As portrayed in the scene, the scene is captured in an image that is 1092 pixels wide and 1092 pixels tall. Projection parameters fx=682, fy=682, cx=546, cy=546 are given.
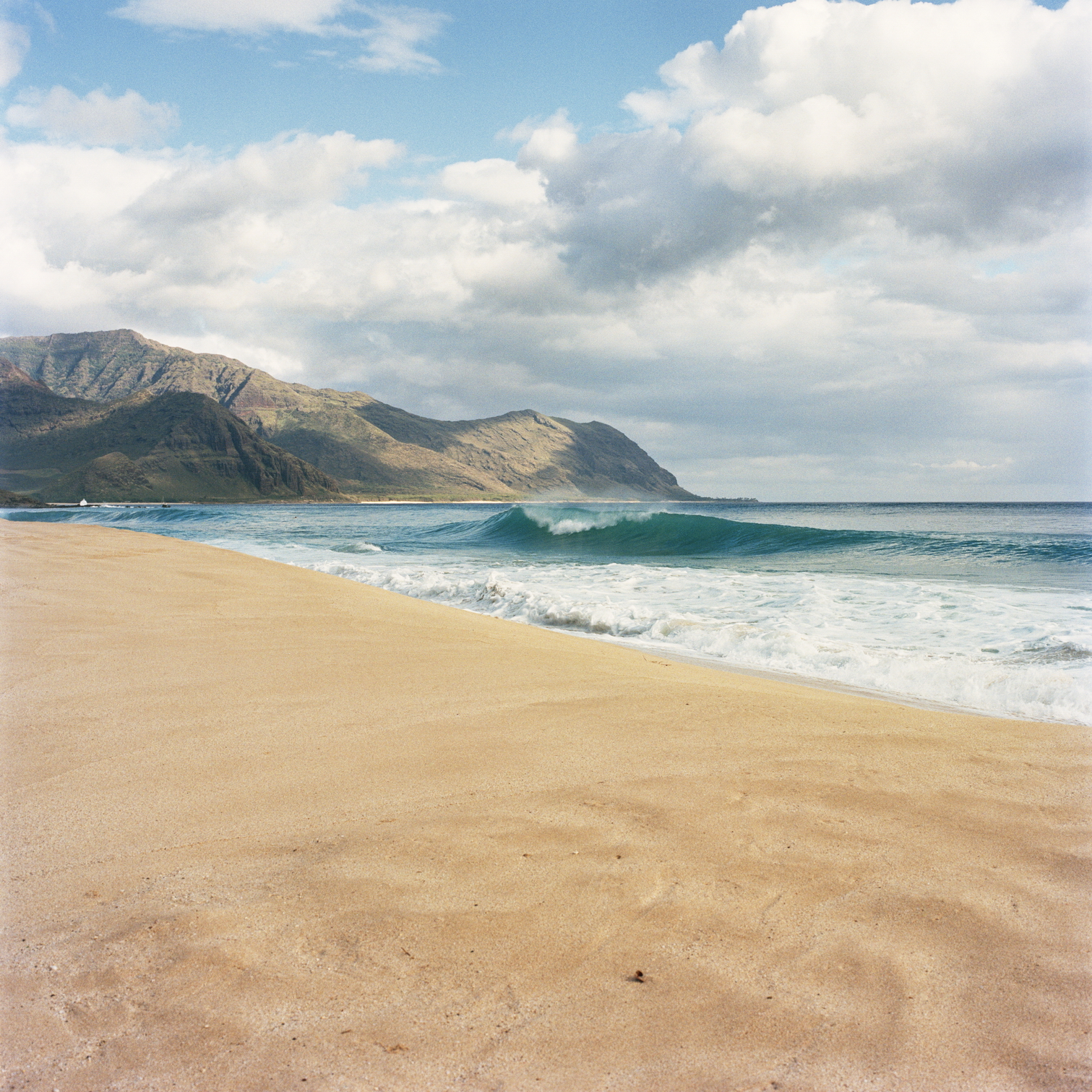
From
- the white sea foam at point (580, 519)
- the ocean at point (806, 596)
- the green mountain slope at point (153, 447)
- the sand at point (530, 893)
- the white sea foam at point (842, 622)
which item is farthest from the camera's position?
the green mountain slope at point (153, 447)

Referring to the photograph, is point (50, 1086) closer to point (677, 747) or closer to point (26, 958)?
point (26, 958)

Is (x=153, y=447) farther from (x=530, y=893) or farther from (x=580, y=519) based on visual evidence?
(x=530, y=893)

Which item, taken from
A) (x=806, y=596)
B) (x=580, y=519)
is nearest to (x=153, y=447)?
(x=580, y=519)

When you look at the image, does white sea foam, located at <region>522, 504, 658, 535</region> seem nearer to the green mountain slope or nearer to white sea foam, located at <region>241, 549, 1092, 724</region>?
white sea foam, located at <region>241, 549, 1092, 724</region>

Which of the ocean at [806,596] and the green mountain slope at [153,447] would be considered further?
the green mountain slope at [153,447]

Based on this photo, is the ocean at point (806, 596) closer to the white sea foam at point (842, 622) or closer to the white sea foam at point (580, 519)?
the white sea foam at point (842, 622)

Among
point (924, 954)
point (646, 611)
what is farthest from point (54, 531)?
point (924, 954)

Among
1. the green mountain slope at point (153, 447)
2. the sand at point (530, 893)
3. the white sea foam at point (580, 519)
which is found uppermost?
the green mountain slope at point (153, 447)

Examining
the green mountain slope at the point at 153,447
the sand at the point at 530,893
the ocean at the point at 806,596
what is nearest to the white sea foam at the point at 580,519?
the ocean at the point at 806,596

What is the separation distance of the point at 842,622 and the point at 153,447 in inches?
6577

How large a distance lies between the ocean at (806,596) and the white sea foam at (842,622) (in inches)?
1.0

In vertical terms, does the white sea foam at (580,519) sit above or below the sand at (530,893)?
above

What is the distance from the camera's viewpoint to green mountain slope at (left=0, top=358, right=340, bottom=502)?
138000mm

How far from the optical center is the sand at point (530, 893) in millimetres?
1446
